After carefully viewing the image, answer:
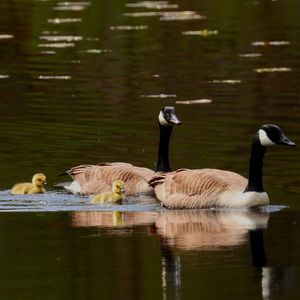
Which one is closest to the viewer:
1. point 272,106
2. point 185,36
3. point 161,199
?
point 161,199

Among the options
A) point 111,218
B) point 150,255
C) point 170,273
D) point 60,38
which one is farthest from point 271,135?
point 60,38

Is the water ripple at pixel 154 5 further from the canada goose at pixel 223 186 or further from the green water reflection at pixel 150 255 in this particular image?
the green water reflection at pixel 150 255

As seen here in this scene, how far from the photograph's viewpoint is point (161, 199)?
17141 millimetres

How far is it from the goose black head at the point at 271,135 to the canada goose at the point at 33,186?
104 inches

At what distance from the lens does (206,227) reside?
1530 centimetres

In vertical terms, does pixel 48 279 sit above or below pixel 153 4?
above

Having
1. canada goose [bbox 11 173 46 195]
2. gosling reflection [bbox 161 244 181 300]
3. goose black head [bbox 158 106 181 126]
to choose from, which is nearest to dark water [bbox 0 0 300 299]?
gosling reflection [bbox 161 244 181 300]

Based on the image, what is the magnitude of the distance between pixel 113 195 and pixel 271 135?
201cm

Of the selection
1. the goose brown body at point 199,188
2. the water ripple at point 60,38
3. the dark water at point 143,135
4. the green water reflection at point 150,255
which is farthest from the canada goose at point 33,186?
the water ripple at point 60,38

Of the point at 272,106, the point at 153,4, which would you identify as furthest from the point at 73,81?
the point at 153,4

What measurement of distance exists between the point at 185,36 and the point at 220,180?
17729 mm

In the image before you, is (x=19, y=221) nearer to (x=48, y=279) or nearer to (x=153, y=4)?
(x=48, y=279)

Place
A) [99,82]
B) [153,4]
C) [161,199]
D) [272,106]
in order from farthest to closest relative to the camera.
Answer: [153,4]
[99,82]
[272,106]
[161,199]

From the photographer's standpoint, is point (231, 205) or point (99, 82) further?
point (99, 82)
